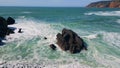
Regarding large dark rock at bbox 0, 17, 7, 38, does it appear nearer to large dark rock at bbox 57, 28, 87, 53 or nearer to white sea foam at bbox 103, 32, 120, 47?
large dark rock at bbox 57, 28, 87, 53

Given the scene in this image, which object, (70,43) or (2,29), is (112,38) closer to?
(70,43)

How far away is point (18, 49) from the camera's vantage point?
75.2 feet

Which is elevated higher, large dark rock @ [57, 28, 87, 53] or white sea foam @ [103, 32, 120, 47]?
large dark rock @ [57, 28, 87, 53]

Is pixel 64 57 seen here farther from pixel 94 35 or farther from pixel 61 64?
pixel 94 35

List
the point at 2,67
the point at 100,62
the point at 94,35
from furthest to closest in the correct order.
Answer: the point at 94,35, the point at 100,62, the point at 2,67

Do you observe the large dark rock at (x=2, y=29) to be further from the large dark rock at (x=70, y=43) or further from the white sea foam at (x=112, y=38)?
the white sea foam at (x=112, y=38)

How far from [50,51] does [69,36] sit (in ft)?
7.63

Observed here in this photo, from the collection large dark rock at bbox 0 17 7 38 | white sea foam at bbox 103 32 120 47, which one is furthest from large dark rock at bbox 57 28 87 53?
large dark rock at bbox 0 17 7 38

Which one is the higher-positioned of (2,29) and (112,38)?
(2,29)

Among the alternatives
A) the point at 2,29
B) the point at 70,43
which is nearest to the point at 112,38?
the point at 70,43

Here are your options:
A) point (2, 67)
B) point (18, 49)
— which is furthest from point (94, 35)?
point (2, 67)

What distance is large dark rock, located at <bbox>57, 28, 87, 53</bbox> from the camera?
73.1 ft

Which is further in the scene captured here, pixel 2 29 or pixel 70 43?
pixel 2 29

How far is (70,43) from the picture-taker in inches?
896
